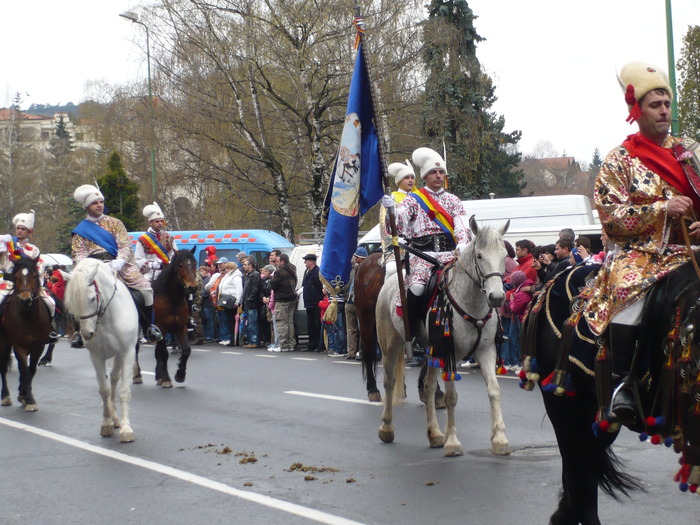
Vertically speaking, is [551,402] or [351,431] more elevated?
[551,402]

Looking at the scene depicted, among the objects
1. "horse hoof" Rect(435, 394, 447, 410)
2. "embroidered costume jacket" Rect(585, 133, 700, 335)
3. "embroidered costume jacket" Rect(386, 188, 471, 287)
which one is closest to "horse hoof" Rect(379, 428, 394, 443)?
"embroidered costume jacket" Rect(386, 188, 471, 287)

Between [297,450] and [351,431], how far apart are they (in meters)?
1.05

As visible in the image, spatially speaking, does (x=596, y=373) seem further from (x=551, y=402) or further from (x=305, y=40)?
(x=305, y=40)

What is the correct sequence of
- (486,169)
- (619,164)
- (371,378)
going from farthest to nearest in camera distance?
(486,169) < (371,378) < (619,164)

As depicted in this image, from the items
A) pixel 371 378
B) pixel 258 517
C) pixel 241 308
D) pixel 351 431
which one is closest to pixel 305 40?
pixel 241 308

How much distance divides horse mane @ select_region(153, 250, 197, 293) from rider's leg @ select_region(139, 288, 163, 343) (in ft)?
3.61

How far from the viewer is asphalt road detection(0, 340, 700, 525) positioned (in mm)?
6426

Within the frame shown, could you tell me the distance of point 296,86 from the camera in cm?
2952

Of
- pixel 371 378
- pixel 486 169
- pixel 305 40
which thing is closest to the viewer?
pixel 371 378

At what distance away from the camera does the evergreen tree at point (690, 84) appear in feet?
107

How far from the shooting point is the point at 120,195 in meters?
40.3

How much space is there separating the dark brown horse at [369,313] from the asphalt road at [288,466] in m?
0.34

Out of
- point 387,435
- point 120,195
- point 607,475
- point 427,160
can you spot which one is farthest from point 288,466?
point 120,195

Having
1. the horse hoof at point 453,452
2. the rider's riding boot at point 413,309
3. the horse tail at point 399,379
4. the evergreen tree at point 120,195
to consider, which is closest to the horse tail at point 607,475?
the horse hoof at point 453,452
